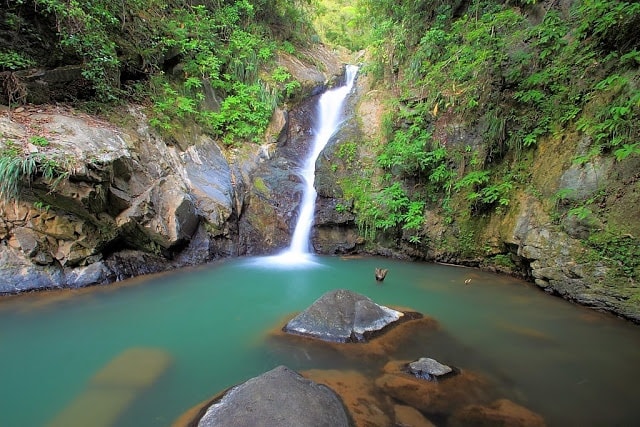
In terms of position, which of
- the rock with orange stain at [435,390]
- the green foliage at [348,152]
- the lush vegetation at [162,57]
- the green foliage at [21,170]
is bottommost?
the rock with orange stain at [435,390]

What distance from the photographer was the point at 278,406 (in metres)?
2.42

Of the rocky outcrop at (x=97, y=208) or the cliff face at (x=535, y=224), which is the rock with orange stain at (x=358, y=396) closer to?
the cliff face at (x=535, y=224)

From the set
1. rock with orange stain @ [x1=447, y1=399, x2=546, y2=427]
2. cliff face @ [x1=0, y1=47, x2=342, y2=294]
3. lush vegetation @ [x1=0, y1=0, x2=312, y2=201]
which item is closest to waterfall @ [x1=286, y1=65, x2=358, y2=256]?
cliff face @ [x1=0, y1=47, x2=342, y2=294]

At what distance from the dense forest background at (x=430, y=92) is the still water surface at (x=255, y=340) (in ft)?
4.16

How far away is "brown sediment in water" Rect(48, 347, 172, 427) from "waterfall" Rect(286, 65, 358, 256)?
4.63 meters

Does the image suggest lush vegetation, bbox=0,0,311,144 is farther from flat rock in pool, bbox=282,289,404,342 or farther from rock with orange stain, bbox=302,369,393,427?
rock with orange stain, bbox=302,369,393,427

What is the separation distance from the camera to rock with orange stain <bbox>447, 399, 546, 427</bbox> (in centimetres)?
258

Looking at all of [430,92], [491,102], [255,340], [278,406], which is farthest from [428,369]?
[430,92]

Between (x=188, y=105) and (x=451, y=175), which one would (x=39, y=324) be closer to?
(x=188, y=105)

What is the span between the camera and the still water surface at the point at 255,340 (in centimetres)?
294

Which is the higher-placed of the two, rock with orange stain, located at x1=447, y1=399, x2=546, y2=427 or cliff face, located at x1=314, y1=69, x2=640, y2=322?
cliff face, located at x1=314, y1=69, x2=640, y2=322

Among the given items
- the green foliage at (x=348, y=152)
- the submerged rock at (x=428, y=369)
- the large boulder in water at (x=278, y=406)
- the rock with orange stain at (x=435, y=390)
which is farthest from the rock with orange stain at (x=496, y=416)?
the green foliage at (x=348, y=152)

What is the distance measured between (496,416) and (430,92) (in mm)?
7159

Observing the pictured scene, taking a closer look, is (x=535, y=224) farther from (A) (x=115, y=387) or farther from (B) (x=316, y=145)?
(B) (x=316, y=145)
